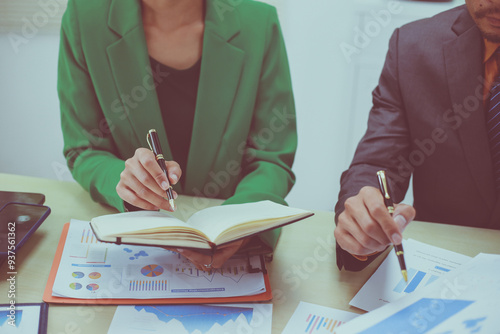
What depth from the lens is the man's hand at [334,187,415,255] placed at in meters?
0.77

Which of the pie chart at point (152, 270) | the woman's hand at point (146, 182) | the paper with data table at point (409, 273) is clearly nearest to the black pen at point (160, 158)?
the woman's hand at point (146, 182)

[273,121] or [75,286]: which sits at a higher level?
[273,121]

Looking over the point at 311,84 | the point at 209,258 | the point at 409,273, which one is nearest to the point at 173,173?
the point at 209,258

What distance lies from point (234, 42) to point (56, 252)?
0.69 metres

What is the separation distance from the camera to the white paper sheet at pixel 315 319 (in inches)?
29.6

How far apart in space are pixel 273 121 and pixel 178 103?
274mm

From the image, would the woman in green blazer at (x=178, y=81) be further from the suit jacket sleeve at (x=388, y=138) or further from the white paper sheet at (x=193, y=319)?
the white paper sheet at (x=193, y=319)

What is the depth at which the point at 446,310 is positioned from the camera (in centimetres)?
69

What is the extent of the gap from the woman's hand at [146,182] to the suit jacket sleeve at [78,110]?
0.25 metres

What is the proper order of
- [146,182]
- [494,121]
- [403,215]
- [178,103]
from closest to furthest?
[403,215], [146,182], [494,121], [178,103]

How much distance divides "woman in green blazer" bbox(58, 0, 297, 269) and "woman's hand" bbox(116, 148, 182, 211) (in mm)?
239

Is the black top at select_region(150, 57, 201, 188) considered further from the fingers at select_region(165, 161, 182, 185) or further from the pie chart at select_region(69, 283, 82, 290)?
the pie chart at select_region(69, 283, 82, 290)

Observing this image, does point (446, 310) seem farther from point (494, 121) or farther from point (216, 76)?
point (216, 76)

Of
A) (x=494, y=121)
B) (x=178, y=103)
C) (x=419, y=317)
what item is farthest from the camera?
(x=178, y=103)
